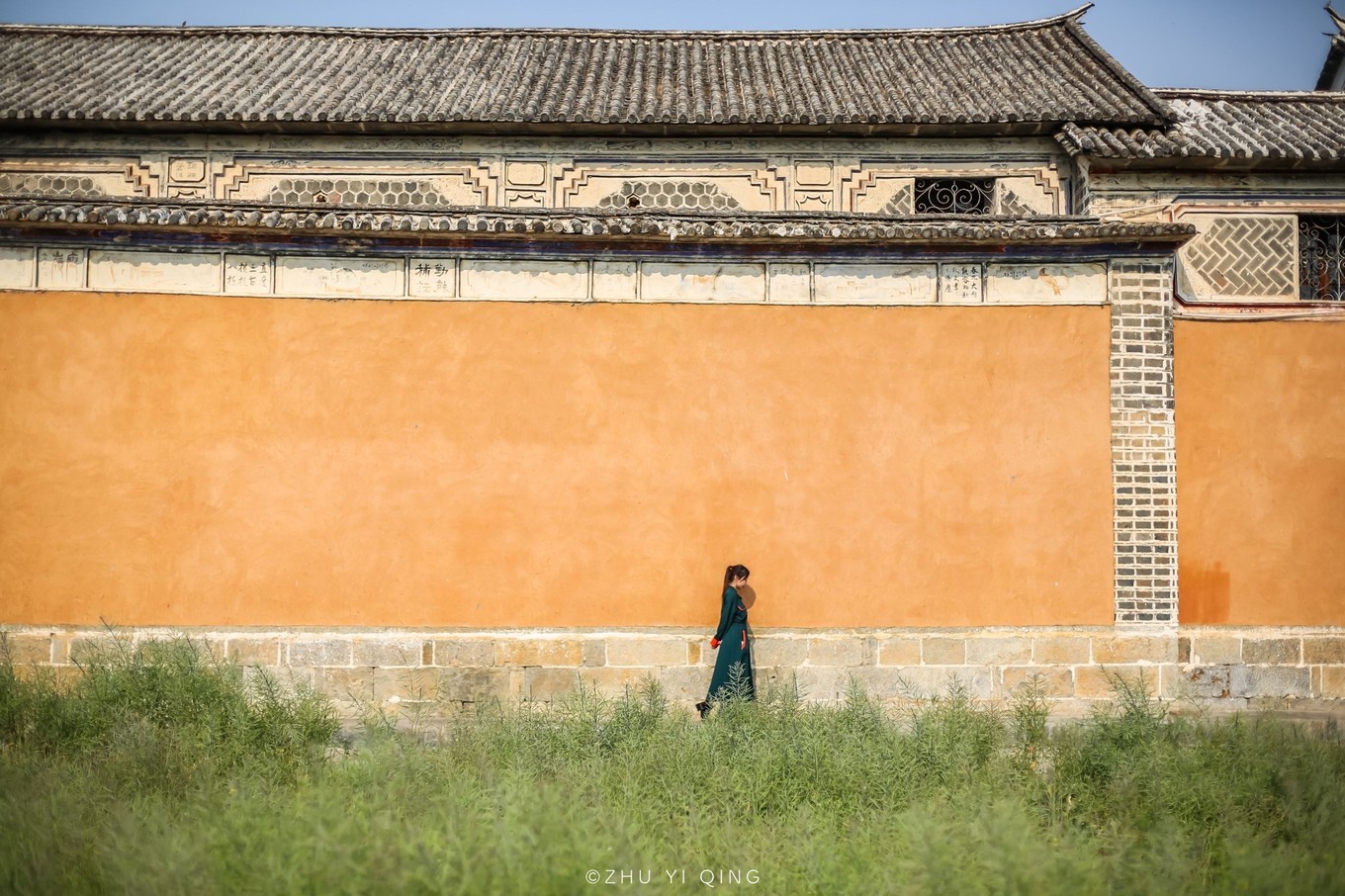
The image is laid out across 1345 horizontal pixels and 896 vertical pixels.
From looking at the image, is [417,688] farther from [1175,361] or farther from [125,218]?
[1175,361]

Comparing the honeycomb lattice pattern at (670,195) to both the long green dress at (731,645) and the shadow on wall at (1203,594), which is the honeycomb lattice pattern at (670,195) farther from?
the shadow on wall at (1203,594)

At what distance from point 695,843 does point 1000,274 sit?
4.71 metres

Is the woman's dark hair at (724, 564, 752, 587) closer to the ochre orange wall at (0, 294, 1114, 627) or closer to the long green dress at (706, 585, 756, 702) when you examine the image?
the long green dress at (706, 585, 756, 702)

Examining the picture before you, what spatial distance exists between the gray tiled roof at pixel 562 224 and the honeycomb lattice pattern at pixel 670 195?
12.8 feet

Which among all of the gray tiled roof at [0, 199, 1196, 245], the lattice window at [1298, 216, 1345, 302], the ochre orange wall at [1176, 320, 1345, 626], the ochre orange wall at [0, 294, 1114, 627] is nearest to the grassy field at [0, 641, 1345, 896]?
the ochre orange wall at [0, 294, 1114, 627]

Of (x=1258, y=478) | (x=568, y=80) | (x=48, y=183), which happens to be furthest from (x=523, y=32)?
(x=1258, y=478)

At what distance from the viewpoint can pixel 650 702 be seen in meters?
6.55

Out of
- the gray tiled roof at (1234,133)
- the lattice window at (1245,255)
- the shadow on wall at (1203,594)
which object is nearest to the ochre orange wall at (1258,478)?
the shadow on wall at (1203,594)

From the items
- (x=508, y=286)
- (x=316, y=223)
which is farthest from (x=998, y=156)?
(x=316, y=223)

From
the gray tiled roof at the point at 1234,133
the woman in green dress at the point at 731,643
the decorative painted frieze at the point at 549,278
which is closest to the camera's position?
the woman in green dress at the point at 731,643

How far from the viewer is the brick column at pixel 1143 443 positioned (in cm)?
732

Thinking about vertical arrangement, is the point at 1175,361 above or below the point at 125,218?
below

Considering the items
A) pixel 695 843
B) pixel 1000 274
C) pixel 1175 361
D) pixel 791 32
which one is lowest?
pixel 695 843

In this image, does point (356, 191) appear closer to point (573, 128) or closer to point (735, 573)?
point (573, 128)
